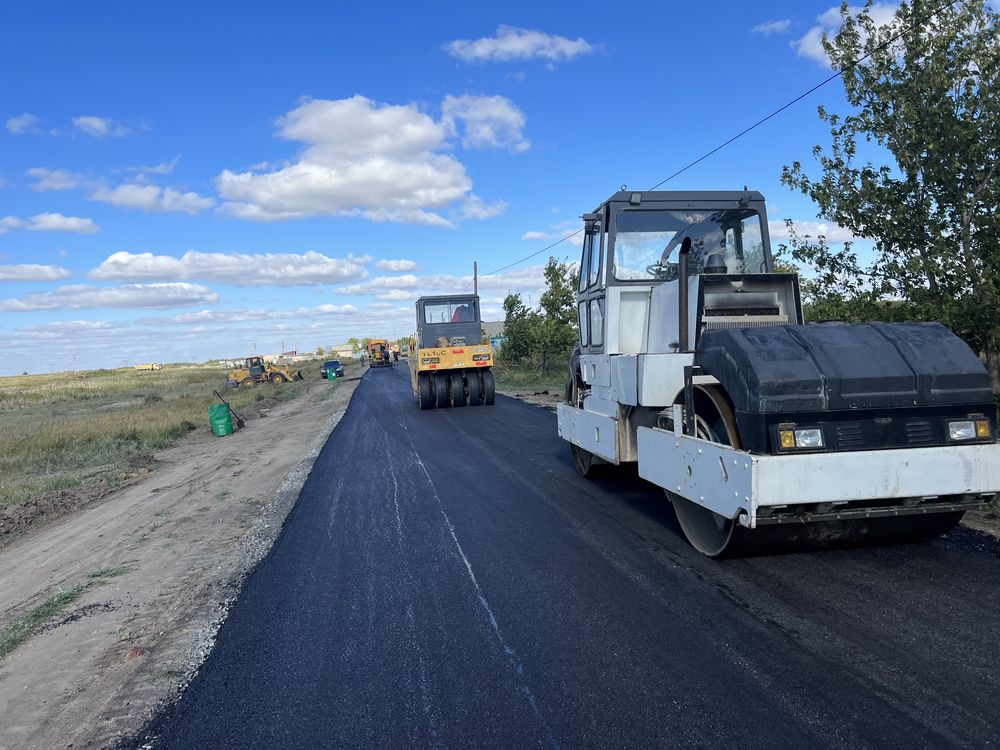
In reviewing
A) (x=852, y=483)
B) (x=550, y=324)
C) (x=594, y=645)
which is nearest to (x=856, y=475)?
(x=852, y=483)

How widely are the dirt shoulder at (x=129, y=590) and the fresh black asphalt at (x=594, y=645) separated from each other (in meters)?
0.30

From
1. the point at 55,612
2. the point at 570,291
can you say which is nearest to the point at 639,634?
the point at 55,612

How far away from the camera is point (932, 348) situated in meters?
4.36

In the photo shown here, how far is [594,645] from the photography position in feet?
12.8

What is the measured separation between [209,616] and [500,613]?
6.72 feet

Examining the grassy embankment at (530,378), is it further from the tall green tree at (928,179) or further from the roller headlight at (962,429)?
the roller headlight at (962,429)

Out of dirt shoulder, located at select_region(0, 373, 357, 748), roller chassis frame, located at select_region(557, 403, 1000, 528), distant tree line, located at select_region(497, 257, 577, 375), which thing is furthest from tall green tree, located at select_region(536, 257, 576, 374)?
roller chassis frame, located at select_region(557, 403, 1000, 528)

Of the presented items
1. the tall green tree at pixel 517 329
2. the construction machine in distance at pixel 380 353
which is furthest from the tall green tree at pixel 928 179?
the construction machine in distance at pixel 380 353

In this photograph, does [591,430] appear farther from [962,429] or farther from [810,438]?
[962,429]

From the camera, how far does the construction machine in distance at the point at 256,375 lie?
45750 mm

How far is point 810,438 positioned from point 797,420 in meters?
0.13

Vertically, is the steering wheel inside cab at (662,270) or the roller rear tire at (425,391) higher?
the steering wheel inside cab at (662,270)

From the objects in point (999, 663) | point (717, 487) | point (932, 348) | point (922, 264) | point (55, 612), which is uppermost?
point (922, 264)

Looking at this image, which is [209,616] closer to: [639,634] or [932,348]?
[639,634]
